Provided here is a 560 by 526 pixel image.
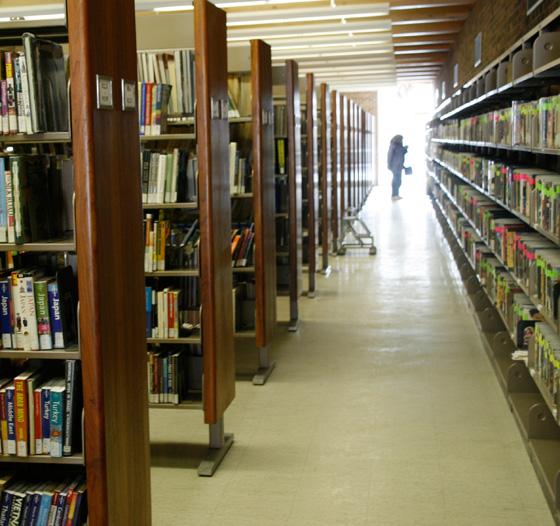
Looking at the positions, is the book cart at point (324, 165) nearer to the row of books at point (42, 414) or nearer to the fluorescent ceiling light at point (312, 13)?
the fluorescent ceiling light at point (312, 13)

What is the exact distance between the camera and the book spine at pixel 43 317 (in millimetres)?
2791

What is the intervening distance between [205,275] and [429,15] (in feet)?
26.2

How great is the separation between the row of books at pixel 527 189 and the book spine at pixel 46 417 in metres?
2.14

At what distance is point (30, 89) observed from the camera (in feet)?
9.00

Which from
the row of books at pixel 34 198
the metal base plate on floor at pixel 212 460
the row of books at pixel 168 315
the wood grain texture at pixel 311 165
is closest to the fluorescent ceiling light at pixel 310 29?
the wood grain texture at pixel 311 165

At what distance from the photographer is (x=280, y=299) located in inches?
333

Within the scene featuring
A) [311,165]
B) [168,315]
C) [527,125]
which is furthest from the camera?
[311,165]

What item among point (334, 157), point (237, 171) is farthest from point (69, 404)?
point (334, 157)

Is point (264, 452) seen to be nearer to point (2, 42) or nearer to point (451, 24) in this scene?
point (2, 42)

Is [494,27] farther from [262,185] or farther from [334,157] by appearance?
[262,185]

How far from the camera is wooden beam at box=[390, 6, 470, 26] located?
34.8 feet

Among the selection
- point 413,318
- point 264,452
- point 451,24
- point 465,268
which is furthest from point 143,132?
point 451,24

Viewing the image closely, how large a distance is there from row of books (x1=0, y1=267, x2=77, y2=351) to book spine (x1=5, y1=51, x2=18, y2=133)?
519mm

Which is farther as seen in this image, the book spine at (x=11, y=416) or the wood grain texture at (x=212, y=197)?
the wood grain texture at (x=212, y=197)
